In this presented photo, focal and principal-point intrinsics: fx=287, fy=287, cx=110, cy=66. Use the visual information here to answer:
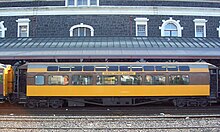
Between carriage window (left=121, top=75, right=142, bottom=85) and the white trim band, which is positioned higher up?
the white trim band

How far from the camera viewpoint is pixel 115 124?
38.9 feet

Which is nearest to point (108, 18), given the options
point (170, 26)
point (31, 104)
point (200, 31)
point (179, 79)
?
point (170, 26)

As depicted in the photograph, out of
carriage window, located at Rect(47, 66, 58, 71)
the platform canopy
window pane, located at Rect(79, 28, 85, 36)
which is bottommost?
carriage window, located at Rect(47, 66, 58, 71)

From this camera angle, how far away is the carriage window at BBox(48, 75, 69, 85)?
55.6 ft

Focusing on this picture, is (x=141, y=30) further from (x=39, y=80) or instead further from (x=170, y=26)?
(x=39, y=80)

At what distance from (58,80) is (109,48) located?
4641 millimetres

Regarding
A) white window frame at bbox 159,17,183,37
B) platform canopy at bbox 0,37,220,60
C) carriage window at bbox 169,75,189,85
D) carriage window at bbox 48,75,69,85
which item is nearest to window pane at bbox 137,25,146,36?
white window frame at bbox 159,17,183,37

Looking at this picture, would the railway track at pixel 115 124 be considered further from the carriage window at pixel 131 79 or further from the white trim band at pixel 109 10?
the white trim band at pixel 109 10

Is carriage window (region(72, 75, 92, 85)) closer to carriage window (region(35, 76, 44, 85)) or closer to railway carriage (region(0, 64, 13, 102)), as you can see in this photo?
carriage window (region(35, 76, 44, 85))

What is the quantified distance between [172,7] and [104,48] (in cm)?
945

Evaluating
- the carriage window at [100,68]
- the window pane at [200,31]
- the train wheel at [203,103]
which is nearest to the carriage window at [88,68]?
the carriage window at [100,68]

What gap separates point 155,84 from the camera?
17.0 meters

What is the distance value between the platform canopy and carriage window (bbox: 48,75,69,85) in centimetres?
215

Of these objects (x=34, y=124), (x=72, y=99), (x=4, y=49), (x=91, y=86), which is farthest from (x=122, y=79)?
(x=4, y=49)
